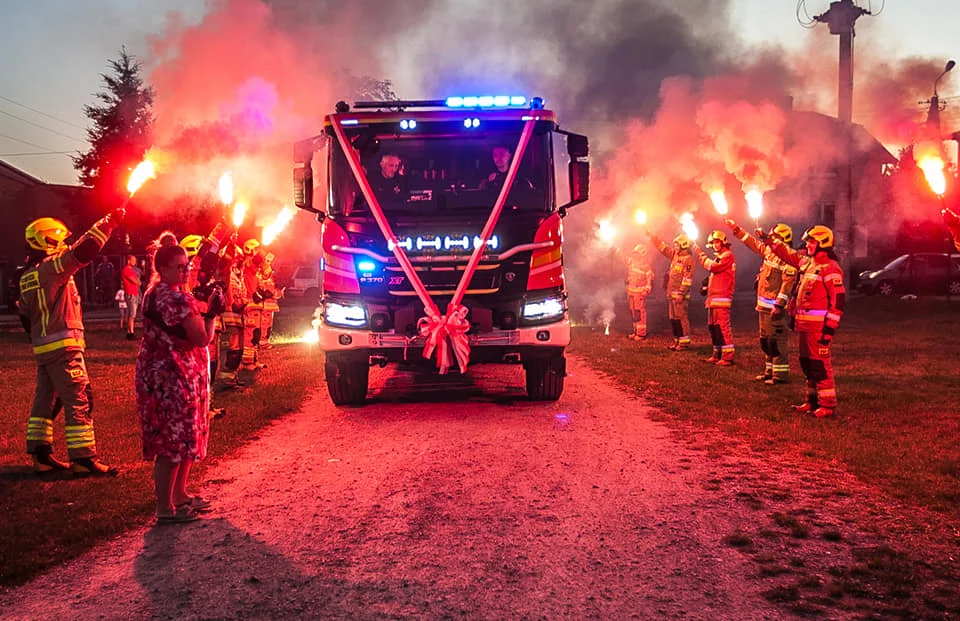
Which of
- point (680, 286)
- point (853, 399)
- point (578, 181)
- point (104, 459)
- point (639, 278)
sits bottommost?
point (104, 459)

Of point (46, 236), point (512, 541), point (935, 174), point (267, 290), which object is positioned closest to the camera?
point (512, 541)

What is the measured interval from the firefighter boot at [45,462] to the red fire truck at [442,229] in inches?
127

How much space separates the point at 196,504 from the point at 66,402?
1.77 m

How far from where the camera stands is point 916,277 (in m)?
33.9

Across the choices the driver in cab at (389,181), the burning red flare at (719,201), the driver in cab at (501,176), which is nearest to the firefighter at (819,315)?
the burning red flare at (719,201)

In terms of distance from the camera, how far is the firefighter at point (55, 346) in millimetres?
7043

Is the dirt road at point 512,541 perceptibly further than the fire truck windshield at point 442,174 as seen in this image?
No

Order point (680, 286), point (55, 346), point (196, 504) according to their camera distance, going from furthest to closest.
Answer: point (680, 286) < point (55, 346) < point (196, 504)

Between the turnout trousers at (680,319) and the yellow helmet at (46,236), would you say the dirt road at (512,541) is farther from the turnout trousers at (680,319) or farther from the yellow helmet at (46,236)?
the turnout trousers at (680,319)

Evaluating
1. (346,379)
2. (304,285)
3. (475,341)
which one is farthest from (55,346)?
(304,285)

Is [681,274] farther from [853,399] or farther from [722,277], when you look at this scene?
[853,399]

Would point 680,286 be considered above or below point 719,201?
below

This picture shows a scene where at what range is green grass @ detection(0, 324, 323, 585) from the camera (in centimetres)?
548

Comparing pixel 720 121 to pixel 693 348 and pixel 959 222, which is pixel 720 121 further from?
pixel 959 222
